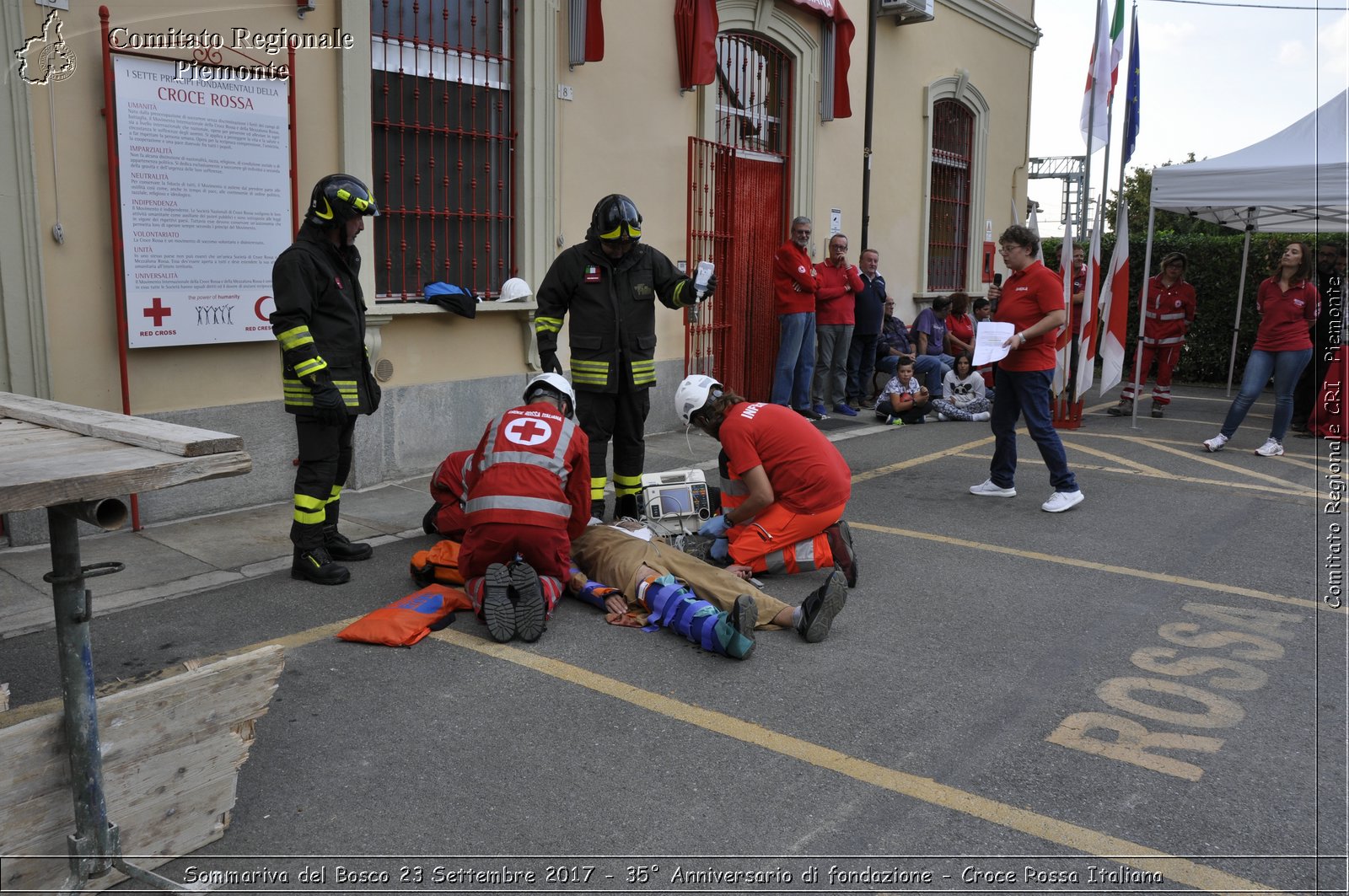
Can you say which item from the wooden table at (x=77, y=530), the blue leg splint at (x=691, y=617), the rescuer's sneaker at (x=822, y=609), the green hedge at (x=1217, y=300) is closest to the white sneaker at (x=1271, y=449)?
the green hedge at (x=1217, y=300)

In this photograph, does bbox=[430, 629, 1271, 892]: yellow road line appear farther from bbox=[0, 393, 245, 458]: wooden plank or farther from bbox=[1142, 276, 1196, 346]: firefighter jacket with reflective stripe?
bbox=[1142, 276, 1196, 346]: firefighter jacket with reflective stripe

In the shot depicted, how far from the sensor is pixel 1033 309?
759cm

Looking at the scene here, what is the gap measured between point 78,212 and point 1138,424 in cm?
1037

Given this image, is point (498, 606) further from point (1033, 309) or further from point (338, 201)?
point (1033, 309)

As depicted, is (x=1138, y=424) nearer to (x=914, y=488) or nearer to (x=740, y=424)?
(x=914, y=488)

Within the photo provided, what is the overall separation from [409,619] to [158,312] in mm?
2989

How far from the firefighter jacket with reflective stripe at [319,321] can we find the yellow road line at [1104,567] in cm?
334

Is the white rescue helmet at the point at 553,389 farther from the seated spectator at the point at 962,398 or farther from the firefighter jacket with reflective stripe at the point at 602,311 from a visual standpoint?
the seated spectator at the point at 962,398

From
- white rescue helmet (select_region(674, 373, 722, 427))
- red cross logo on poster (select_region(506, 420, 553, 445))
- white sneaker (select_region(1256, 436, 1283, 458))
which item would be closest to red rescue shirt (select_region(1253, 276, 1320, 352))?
white sneaker (select_region(1256, 436, 1283, 458))

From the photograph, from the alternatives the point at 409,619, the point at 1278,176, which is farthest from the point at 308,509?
the point at 1278,176

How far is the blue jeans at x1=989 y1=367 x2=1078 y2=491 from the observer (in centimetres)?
757

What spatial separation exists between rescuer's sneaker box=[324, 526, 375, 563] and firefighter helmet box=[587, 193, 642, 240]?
7.75 ft

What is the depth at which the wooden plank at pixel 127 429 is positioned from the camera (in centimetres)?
285

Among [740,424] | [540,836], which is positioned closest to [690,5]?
[740,424]
